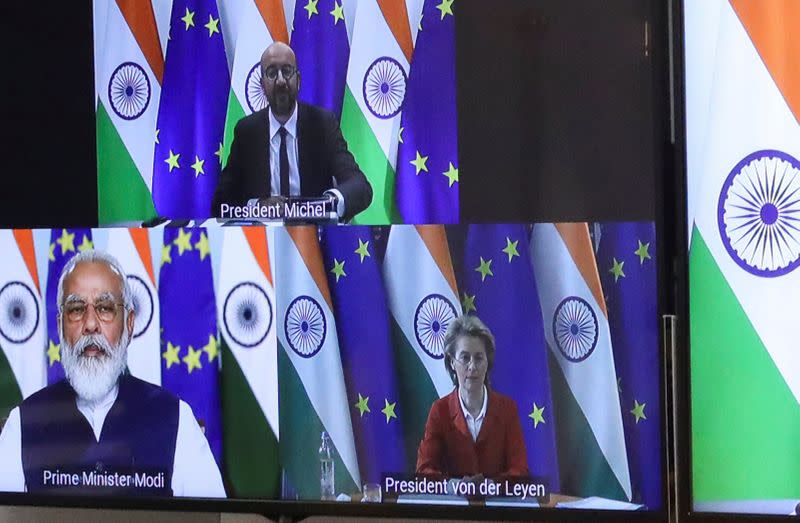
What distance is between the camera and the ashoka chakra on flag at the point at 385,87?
6.00ft

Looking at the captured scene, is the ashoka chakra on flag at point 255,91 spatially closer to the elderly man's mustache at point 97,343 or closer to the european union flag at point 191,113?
the european union flag at point 191,113

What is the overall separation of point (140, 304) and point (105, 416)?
23 cm

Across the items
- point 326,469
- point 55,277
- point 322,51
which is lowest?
point 326,469

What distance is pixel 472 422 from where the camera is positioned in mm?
1812

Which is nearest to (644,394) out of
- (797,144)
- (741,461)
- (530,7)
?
(741,461)

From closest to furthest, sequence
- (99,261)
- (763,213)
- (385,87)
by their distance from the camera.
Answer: (763,213), (385,87), (99,261)

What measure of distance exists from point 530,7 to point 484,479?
2.71 ft

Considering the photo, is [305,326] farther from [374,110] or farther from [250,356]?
[374,110]

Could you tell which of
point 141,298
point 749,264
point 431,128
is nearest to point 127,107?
point 141,298

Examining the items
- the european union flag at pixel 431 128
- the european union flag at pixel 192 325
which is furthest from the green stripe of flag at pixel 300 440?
the european union flag at pixel 431 128

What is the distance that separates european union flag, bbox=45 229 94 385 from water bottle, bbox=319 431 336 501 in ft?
1.71

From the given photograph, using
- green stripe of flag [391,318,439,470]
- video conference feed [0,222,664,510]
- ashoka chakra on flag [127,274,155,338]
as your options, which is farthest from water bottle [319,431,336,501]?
ashoka chakra on flag [127,274,155,338]

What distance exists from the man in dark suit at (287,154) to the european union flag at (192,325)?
0.31ft

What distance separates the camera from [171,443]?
6.30 feet
